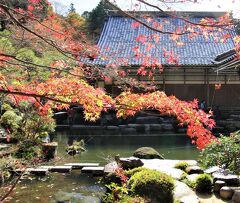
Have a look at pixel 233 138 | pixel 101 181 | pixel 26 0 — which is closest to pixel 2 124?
pixel 101 181

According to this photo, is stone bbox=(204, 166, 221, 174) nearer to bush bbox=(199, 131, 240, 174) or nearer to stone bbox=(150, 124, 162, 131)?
bush bbox=(199, 131, 240, 174)

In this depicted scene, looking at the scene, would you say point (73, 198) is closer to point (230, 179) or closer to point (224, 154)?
point (230, 179)

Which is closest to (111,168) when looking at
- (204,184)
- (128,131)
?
(204,184)

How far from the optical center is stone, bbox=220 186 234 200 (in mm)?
6996

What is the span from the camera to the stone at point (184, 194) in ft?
21.9

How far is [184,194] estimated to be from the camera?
6.92 metres

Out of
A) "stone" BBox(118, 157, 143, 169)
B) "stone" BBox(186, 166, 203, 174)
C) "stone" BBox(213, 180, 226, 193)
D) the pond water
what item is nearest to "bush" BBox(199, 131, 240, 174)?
"stone" BBox(186, 166, 203, 174)

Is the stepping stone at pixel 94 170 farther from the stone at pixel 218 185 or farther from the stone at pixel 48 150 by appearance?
the stone at pixel 218 185

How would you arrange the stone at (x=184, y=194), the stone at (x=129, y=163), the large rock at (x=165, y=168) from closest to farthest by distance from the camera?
the stone at (x=184, y=194)
the large rock at (x=165, y=168)
the stone at (x=129, y=163)

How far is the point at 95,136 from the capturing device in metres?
16.7

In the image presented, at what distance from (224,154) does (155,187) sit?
2.75 m

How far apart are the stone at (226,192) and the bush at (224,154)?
84cm

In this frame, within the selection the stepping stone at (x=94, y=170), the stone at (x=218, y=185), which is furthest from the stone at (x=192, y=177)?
the stepping stone at (x=94, y=170)

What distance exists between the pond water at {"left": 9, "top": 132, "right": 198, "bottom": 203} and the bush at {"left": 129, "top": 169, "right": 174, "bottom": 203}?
1580mm
